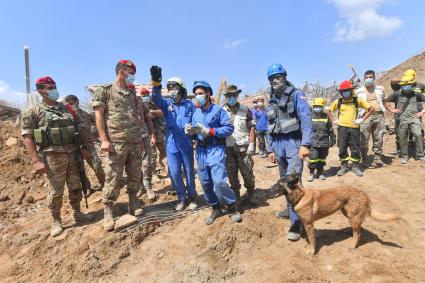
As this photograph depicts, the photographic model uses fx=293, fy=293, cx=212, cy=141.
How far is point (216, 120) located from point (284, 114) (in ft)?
3.40

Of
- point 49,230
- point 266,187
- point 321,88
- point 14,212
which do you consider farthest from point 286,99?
point 321,88

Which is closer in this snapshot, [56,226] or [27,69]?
[56,226]

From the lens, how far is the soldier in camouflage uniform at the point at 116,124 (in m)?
4.23

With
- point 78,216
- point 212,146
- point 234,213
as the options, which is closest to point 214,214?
point 234,213

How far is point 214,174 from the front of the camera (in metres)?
4.41

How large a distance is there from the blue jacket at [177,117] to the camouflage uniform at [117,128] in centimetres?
63

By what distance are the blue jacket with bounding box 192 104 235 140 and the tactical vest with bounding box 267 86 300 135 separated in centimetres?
63

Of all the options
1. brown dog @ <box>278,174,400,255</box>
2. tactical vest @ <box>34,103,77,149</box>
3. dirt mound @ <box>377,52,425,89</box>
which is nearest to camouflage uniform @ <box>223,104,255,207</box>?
brown dog @ <box>278,174,400,255</box>

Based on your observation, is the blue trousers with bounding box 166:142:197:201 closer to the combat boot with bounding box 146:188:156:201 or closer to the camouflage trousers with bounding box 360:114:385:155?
the combat boot with bounding box 146:188:156:201

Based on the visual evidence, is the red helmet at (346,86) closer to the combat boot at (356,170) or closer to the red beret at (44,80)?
the combat boot at (356,170)

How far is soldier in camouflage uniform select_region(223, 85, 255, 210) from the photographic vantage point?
515cm

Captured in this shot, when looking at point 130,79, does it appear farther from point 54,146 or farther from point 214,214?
point 214,214

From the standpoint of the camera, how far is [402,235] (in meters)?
4.13

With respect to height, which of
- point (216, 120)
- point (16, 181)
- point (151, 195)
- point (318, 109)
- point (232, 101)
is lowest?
point (151, 195)
